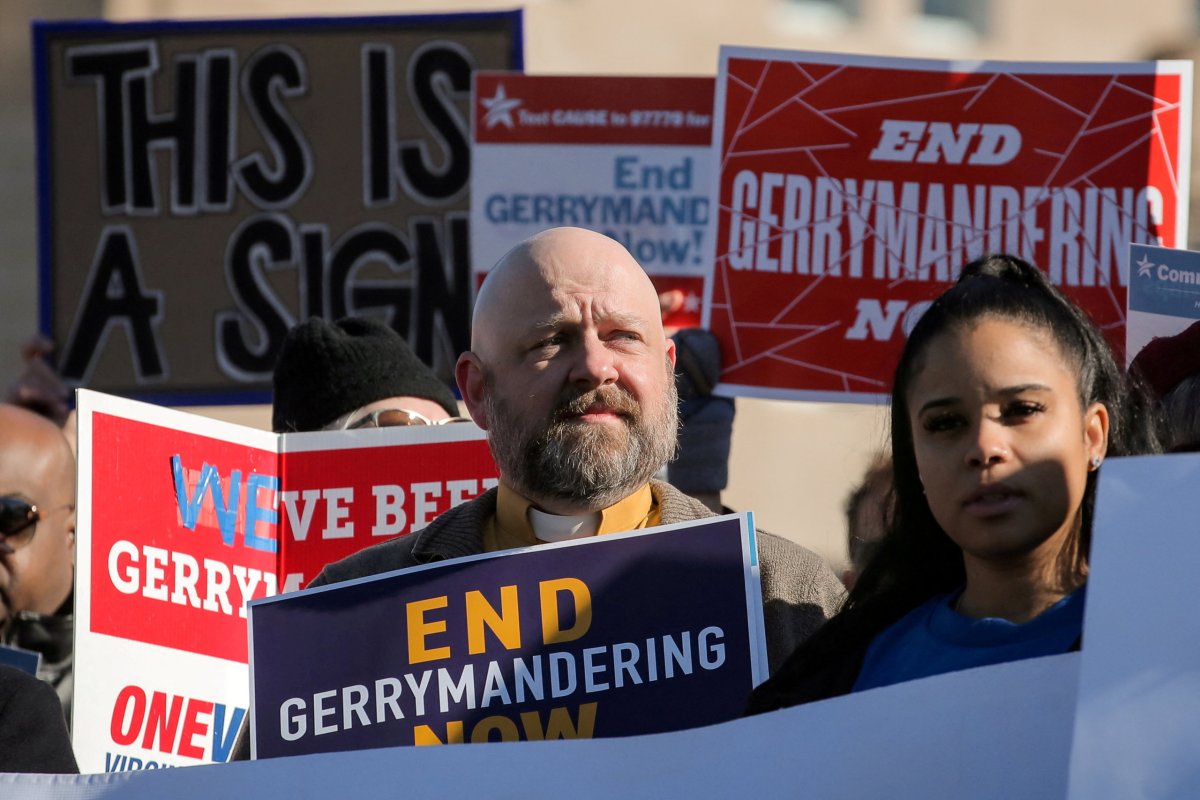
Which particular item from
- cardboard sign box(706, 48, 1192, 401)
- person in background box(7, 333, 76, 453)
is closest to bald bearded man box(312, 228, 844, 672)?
cardboard sign box(706, 48, 1192, 401)

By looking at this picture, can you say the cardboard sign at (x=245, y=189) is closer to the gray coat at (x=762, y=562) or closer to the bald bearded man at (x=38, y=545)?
the bald bearded man at (x=38, y=545)

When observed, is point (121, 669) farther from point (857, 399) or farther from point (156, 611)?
point (857, 399)

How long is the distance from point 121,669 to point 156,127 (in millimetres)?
3189

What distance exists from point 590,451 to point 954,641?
0.72m

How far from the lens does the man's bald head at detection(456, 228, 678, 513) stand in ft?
8.46

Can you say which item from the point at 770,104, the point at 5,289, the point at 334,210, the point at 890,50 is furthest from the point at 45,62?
the point at 890,50

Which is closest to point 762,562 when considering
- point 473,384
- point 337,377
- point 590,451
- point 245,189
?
point 590,451

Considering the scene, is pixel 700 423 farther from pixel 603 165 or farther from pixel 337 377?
pixel 603 165

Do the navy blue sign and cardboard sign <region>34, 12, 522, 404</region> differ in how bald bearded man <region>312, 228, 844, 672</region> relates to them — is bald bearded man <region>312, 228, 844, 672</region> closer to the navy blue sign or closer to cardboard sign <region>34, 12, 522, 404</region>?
the navy blue sign

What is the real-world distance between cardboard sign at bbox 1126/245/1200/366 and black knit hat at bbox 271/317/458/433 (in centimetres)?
144

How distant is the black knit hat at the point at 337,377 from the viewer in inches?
148

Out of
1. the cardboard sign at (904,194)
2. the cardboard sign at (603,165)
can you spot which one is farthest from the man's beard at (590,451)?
the cardboard sign at (603,165)

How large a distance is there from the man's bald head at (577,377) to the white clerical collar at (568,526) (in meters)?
0.02

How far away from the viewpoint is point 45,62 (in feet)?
18.9
